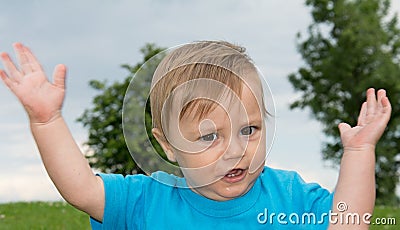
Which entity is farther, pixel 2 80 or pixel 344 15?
pixel 344 15

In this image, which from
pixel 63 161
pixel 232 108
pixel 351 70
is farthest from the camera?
pixel 351 70

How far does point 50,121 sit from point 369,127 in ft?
4.77

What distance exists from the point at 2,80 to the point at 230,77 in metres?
1.01

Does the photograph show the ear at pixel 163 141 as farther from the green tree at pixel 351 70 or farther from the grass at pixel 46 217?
the green tree at pixel 351 70

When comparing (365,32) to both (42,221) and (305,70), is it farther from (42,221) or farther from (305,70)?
(42,221)

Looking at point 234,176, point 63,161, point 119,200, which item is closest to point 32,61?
point 63,161

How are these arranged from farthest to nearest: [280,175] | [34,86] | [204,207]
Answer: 1. [280,175]
2. [204,207]
3. [34,86]

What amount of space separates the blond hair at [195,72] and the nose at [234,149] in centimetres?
18

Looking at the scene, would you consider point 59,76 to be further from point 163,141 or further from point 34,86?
point 163,141

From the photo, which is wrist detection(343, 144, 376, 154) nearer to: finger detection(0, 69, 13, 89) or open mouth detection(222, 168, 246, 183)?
open mouth detection(222, 168, 246, 183)

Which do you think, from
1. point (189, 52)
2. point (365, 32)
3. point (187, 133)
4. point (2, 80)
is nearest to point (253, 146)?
point (187, 133)

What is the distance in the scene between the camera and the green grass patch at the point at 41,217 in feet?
32.3

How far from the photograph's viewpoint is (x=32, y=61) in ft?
9.42

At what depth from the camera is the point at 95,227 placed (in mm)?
3420
